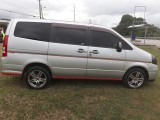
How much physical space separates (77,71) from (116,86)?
1.39 meters

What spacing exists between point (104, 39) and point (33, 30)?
6.63ft

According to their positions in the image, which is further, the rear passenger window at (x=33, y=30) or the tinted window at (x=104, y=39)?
the tinted window at (x=104, y=39)

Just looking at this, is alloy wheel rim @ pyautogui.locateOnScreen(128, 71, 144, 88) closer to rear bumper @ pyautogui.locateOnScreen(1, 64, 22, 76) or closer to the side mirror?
the side mirror

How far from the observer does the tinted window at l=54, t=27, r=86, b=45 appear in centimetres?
580

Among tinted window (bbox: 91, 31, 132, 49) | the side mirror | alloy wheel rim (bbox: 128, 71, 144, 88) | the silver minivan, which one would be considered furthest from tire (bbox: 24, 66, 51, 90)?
alloy wheel rim (bbox: 128, 71, 144, 88)

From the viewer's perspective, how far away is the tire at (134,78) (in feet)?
20.3

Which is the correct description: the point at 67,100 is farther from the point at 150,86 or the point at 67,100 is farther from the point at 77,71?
the point at 150,86

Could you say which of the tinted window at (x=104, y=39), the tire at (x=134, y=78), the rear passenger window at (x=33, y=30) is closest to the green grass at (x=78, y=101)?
the tire at (x=134, y=78)

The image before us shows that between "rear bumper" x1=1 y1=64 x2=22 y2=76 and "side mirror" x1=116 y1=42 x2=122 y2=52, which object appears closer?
"rear bumper" x1=1 y1=64 x2=22 y2=76

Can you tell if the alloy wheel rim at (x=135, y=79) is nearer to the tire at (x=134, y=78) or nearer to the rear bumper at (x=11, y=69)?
the tire at (x=134, y=78)

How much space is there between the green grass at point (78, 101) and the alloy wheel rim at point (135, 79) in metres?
0.21

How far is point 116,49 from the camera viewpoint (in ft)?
19.7

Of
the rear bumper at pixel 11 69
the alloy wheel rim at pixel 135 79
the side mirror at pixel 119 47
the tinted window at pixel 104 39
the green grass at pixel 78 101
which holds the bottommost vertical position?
the green grass at pixel 78 101

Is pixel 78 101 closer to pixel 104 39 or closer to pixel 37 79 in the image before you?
pixel 37 79
